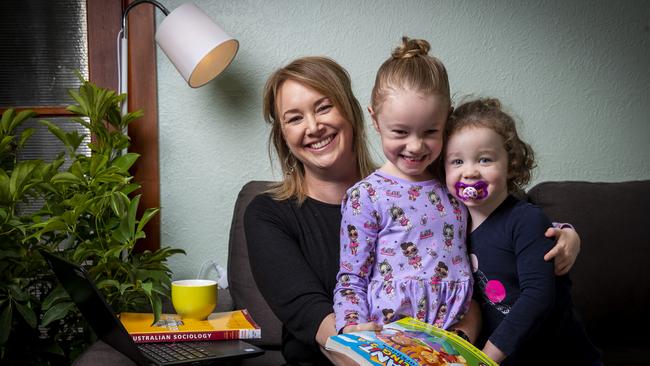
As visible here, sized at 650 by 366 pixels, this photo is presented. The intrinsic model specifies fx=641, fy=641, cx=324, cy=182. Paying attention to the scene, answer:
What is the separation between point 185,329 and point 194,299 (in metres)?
0.09

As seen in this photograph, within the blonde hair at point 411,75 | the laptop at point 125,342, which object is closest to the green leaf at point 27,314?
the laptop at point 125,342

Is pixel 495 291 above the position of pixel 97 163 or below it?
below

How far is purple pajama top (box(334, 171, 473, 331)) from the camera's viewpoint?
1283 millimetres

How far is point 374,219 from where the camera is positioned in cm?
132

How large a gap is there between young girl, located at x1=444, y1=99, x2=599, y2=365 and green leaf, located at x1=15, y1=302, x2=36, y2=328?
107cm

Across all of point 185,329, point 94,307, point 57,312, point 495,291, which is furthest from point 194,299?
point 495,291

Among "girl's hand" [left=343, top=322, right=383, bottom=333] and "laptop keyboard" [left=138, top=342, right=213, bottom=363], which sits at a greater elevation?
"girl's hand" [left=343, top=322, right=383, bottom=333]

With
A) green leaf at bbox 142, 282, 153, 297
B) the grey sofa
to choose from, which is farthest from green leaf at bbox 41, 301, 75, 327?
the grey sofa

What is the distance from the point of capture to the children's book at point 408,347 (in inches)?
41.9

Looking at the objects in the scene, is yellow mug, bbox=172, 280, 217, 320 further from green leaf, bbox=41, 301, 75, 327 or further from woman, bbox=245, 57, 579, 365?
green leaf, bbox=41, 301, 75, 327

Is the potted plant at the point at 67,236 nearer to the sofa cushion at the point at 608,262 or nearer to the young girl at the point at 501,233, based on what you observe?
the young girl at the point at 501,233

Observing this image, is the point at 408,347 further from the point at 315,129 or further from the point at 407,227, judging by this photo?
the point at 315,129

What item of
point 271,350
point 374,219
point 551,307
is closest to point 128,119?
point 271,350

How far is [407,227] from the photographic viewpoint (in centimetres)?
131
